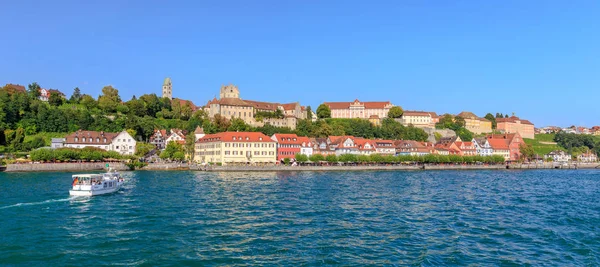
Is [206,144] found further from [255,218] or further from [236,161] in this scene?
[255,218]

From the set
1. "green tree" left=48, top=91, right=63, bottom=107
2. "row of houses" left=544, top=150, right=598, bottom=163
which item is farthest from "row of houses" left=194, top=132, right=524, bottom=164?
"green tree" left=48, top=91, right=63, bottom=107

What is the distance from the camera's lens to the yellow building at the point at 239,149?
270 feet

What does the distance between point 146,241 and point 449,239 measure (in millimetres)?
14346

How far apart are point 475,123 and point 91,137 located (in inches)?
4565

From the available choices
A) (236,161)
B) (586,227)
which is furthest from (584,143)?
(586,227)

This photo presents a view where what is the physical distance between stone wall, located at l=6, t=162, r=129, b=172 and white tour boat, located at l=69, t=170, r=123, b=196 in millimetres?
33100

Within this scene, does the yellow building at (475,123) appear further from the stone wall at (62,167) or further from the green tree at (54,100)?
the green tree at (54,100)

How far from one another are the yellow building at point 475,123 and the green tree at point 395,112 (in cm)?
2694

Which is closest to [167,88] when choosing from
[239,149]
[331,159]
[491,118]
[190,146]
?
[190,146]

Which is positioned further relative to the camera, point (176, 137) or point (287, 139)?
point (176, 137)

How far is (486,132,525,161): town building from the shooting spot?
119688mm

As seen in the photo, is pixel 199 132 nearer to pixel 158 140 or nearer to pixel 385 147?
pixel 158 140

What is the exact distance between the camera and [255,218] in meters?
27.6

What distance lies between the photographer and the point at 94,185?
3894 centimetres
